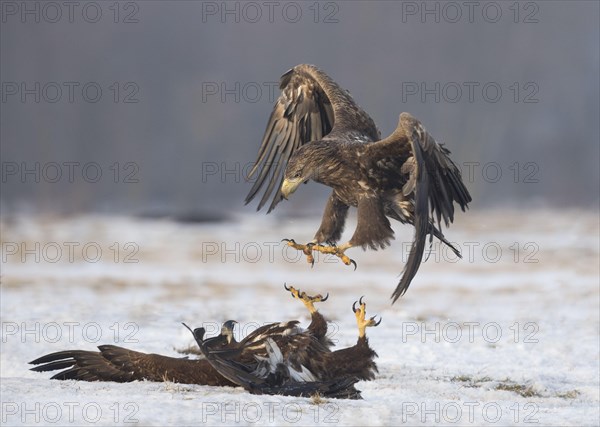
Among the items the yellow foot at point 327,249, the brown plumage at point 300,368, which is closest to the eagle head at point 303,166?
the yellow foot at point 327,249

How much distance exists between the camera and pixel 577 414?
6.77 m

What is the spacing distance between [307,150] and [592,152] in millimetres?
55541

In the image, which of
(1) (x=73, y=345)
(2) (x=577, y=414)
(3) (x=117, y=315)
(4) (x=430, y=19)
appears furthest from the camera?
(4) (x=430, y=19)

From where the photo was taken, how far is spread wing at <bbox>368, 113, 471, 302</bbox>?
7.37 m

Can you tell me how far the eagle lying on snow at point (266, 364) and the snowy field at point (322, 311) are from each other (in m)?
0.22

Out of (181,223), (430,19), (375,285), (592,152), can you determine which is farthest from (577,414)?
(430,19)

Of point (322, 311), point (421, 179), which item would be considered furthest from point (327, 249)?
point (322, 311)

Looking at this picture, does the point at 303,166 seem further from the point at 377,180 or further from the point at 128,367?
the point at 128,367

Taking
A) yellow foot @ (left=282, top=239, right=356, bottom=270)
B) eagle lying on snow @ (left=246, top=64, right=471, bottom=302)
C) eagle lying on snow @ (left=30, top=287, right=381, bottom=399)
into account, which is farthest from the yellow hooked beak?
eagle lying on snow @ (left=30, top=287, right=381, bottom=399)

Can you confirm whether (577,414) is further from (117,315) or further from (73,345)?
(117,315)

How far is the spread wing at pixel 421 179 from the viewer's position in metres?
7.37

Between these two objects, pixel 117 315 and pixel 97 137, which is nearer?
pixel 117 315

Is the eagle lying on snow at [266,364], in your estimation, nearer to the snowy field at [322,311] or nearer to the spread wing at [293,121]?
the snowy field at [322,311]

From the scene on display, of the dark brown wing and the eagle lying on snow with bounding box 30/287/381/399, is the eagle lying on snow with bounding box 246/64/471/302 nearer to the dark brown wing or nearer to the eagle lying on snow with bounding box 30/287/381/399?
the eagle lying on snow with bounding box 30/287/381/399
